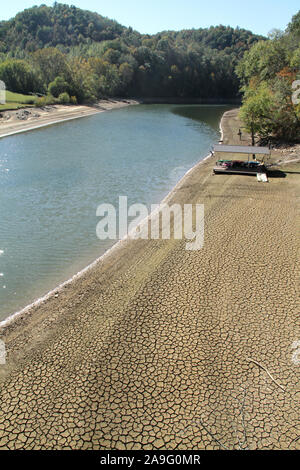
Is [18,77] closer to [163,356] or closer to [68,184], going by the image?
[68,184]

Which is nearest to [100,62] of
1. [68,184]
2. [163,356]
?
Result: [68,184]

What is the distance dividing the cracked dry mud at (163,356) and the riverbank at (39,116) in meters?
54.5

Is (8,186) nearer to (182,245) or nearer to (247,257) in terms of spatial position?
(182,245)

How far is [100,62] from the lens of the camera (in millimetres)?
119312

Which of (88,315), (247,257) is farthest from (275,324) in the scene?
(88,315)

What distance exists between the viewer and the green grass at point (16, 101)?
77719 millimetres

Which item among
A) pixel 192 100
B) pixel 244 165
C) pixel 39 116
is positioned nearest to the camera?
pixel 244 165

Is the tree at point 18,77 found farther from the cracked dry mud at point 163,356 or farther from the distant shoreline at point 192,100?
the cracked dry mud at point 163,356

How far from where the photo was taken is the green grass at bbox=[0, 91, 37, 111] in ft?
255

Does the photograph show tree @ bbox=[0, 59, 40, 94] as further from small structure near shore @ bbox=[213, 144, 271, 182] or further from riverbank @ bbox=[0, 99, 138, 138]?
small structure near shore @ bbox=[213, 144, 271, 182]

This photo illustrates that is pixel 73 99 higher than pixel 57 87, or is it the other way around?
pixel 57 87

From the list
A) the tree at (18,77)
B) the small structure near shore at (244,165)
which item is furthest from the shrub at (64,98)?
the small structure near shore at (244,165)

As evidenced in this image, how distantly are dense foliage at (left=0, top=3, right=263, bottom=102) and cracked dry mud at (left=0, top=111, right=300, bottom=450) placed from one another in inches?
3677

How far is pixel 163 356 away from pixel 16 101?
3496 inches
